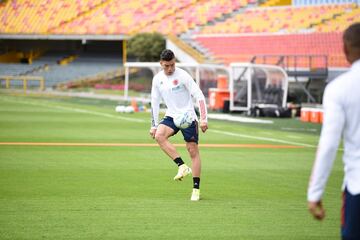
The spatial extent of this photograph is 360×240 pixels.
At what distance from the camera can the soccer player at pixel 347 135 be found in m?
5.40

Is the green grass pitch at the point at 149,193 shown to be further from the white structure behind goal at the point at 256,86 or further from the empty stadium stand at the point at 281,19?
the empty stadium stand at the point at 281,19

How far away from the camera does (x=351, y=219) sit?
543cm

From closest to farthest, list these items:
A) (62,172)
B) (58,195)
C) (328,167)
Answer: (328,167) < (58,195) < (62,172)

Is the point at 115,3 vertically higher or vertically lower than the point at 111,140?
higher

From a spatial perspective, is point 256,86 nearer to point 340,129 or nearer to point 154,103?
point 154,103

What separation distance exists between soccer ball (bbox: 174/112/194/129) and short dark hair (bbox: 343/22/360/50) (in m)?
6.45

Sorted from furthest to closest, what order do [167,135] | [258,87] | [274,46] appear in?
[274,46] < [258,87] < [167,135]

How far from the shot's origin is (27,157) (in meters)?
17.1

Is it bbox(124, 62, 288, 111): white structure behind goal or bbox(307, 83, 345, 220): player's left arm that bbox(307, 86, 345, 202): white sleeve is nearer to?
bbox(307, 83, 345, 220): player's left arm

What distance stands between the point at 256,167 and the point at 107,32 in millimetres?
52954

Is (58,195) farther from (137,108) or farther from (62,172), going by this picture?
(137,108)

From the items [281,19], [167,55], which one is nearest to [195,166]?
[167,55]

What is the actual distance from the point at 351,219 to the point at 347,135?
530mm

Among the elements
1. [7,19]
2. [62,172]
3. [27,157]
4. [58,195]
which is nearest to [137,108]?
[27,157]
